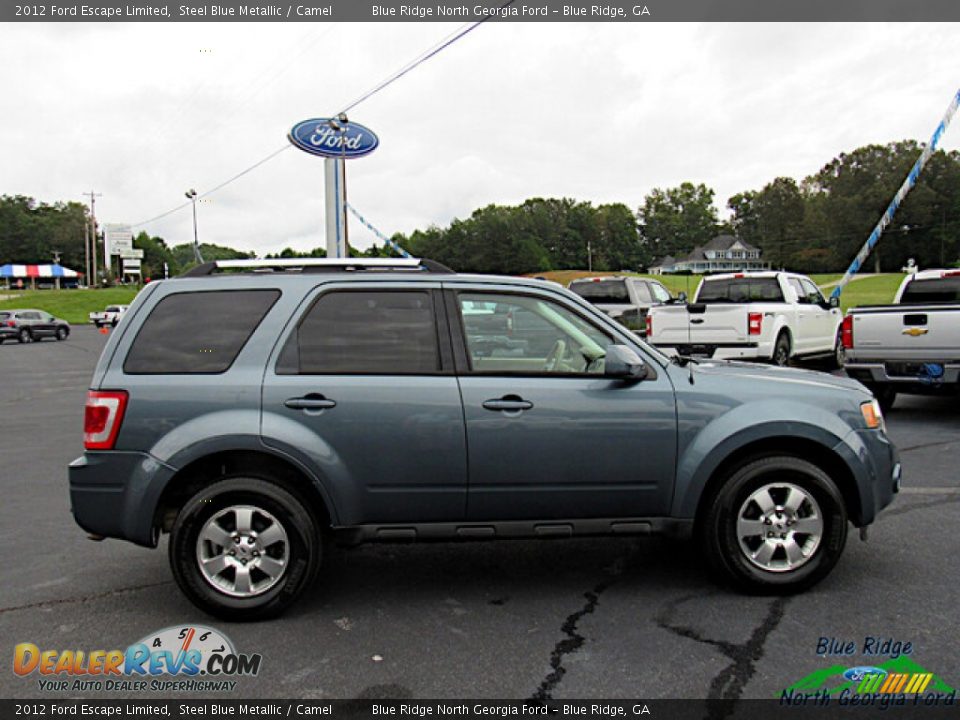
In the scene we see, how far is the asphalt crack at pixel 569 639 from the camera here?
128 inches

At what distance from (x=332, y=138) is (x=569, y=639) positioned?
21.5m

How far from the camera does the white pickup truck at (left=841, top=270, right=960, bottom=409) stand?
901cm

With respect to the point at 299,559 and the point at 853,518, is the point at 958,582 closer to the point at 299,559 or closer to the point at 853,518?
the point at 853,518

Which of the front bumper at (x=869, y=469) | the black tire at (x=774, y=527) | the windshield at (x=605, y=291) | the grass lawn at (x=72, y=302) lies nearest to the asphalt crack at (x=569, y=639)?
the black tire at (x=774, y=527)

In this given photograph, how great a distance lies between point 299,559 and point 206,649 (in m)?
0.60

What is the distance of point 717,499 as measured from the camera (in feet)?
13.7

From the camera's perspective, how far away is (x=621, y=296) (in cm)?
1677

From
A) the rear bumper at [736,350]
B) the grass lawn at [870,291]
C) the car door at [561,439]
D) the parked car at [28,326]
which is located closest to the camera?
the car door at [561,439]

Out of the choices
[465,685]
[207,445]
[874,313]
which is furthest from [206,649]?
[874,313]

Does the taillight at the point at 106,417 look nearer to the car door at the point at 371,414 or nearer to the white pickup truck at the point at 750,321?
the car door at the point at 371,414

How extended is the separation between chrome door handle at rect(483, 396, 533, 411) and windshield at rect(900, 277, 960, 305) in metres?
9.25

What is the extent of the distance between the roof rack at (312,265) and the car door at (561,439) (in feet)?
1.47

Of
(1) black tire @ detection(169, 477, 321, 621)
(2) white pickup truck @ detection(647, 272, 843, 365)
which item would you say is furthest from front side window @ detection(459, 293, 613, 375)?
(2) white pickup truck @ detection(647, 272, 843, 365)

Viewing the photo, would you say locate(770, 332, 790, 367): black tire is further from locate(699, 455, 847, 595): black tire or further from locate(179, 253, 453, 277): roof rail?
locate(179, 253, 453, 277): roof rail
